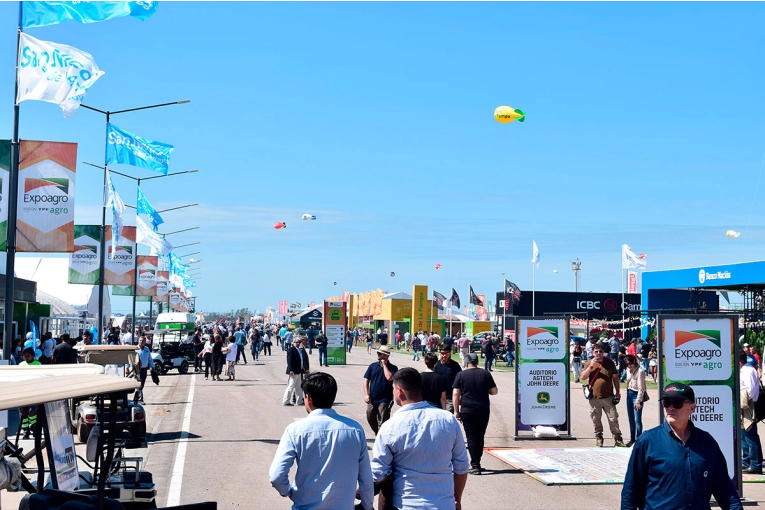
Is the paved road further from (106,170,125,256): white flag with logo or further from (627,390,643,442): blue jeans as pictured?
(106,170,125,256): white flag with logo

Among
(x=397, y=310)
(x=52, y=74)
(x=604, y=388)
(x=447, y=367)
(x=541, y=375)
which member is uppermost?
(x=52, y=74)

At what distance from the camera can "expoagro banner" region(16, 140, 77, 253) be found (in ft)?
52.2

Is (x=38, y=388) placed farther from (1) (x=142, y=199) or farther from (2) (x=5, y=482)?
(1) (x=142, y=199)

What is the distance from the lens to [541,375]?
54.8 feet

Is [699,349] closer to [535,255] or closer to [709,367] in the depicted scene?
[709,367]

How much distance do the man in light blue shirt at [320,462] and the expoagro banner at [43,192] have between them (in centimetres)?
1195

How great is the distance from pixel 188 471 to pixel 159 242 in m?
18.1

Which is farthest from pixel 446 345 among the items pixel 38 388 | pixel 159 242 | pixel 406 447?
pixel 159 242

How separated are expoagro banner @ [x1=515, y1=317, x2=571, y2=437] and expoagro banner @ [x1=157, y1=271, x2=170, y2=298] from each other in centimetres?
3400

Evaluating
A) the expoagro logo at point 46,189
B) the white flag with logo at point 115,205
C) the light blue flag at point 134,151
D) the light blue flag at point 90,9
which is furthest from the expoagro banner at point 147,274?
the light blue flag at point 90,9

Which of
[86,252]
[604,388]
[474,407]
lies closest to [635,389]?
[604,388]

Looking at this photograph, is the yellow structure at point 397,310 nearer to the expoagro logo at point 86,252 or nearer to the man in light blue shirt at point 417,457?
the expoagro logo at point 86,252

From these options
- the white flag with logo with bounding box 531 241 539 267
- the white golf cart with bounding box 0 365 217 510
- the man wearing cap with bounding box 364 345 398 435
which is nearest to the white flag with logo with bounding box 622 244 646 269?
the white flag with logo with bounding box 531 241 539 267

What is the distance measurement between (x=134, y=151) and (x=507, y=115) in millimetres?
9864
